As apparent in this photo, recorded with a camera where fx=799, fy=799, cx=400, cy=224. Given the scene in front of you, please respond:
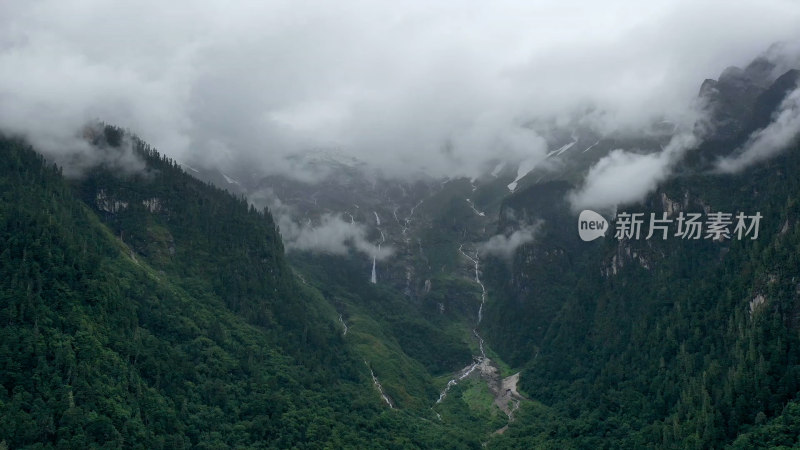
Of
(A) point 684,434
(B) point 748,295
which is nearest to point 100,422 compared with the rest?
(A) point 684,434

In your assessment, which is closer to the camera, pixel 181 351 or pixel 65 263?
pixel 65 263

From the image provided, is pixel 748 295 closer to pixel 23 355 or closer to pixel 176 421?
pixel 176 421

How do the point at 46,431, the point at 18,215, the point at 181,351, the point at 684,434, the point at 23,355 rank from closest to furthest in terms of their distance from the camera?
1. the point at 46,431
2. the point at 23,355
3. the point at 684,434
4. the point at 18,215
5. the point at 181,351

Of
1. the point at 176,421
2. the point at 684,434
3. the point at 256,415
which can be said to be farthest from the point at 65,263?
the point at 684,434

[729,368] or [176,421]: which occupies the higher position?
[729,368]

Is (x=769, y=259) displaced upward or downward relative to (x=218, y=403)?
upward

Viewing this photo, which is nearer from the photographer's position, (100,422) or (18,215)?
(100,422)

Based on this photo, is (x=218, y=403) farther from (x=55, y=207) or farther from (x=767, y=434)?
(x=767, y=434)

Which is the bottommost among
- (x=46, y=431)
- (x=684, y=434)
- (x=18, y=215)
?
(x=46, y=431)

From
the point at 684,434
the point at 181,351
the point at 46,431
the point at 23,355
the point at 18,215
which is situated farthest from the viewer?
the point at 181,351
